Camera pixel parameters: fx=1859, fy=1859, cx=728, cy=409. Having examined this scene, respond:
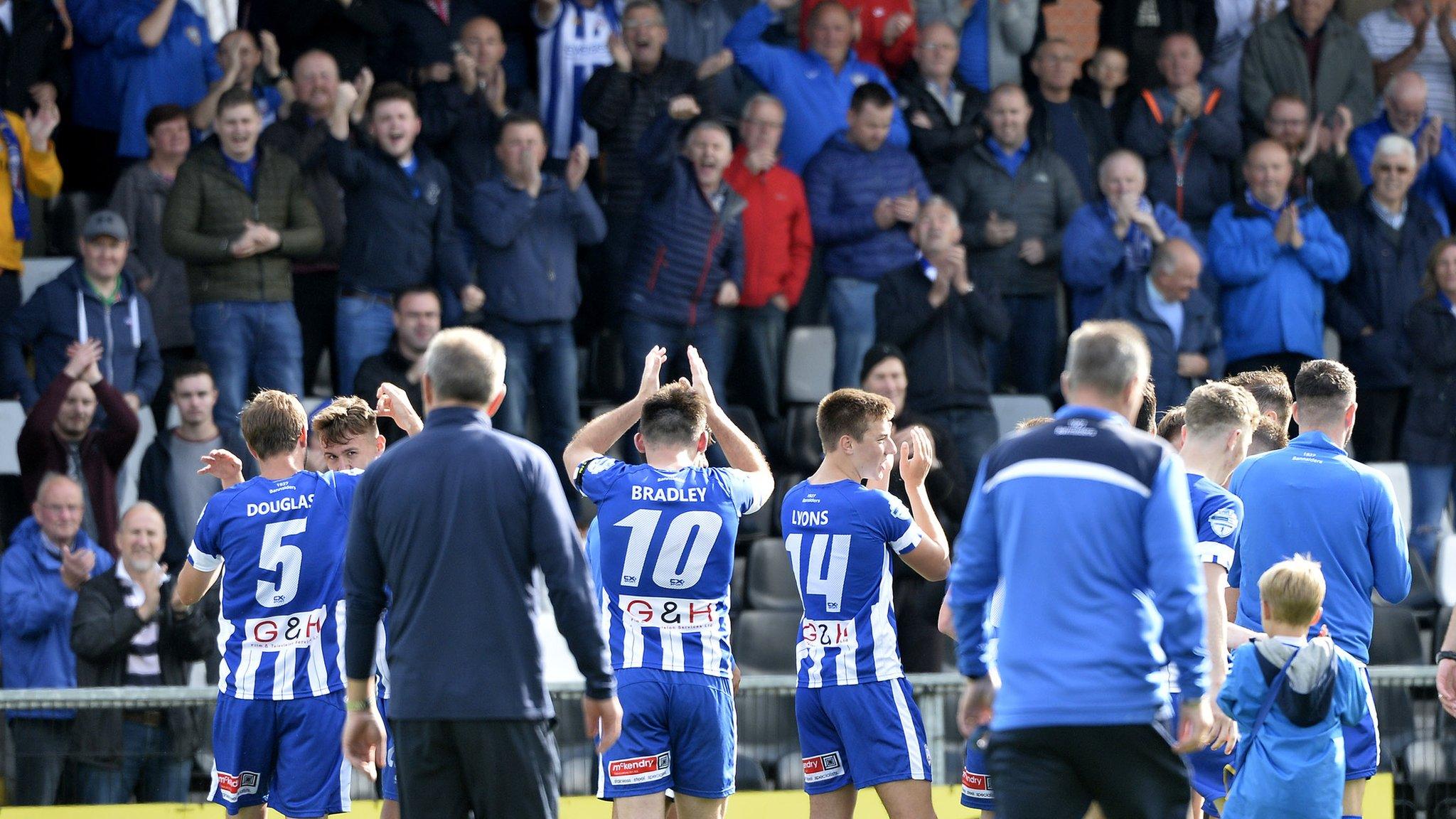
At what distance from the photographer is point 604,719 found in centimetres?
575

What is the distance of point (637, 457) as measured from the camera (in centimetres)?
1220

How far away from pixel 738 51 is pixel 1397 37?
5.21 m

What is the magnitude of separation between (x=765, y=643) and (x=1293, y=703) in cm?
494

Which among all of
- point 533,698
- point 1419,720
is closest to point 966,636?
point 533,698

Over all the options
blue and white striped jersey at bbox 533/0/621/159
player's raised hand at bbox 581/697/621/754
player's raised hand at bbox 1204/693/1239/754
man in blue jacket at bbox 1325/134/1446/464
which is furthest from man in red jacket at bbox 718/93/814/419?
player's raised hand at bbox 581/697/621/754

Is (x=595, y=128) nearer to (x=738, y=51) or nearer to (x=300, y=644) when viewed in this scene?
(x=738, y=51)

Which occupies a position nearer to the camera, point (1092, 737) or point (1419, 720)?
point (1092, 737)

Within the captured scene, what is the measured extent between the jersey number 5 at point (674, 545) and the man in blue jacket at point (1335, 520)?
7.28 ft

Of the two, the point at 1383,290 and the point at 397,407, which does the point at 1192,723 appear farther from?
the point at 1383,290

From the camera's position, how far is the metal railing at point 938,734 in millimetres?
9227

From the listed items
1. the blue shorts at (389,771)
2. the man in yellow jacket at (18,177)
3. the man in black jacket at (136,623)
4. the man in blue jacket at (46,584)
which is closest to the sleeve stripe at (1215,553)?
the blue shorts at (389,771)

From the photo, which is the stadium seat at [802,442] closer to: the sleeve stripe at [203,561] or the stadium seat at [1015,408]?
the stadium seat at [1015,408]

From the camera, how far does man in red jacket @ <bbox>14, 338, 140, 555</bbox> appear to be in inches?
435

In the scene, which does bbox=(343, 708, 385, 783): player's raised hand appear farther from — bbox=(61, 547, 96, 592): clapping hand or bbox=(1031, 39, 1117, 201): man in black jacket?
bbox=(1031, 39, 1117, 201): man in black jacket
